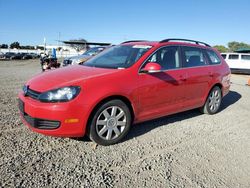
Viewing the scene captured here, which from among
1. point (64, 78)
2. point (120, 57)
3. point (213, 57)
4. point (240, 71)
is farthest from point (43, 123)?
point (240, 71)

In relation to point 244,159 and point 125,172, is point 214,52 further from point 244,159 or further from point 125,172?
point 125,172

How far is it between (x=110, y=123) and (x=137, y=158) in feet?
2.28

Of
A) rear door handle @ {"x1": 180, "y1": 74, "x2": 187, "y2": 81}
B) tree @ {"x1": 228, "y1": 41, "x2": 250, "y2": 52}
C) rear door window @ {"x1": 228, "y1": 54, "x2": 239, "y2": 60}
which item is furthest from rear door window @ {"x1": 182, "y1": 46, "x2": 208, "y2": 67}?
tree @ {"x1": 228, "y1": 41, "x2": 250, "y2": 52}

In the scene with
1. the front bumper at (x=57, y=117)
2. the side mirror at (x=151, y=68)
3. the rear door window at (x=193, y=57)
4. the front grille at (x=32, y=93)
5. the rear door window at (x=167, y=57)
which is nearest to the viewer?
the front bumper at (x=57, y=117)

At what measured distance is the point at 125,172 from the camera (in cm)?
299

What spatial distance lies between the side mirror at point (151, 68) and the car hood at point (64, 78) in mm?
499

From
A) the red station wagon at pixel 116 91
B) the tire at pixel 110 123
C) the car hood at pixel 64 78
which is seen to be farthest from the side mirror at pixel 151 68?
the tire at pixel 110 123

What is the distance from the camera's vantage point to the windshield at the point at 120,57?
4.14 meters

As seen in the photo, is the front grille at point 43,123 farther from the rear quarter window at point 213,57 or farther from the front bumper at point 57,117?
the rear quarter window at point 213,57

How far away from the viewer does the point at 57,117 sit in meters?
3.28

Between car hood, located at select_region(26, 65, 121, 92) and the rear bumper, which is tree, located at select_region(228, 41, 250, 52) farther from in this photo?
car hood, located at select_region(26, 65, 121, 92)

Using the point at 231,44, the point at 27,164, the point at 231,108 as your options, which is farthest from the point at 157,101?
the point at 231,44

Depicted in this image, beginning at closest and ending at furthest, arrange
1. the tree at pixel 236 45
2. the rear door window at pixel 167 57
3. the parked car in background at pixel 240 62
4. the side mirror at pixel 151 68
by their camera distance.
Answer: the side mirror at pixel 151 68, the rear door window at pixel 167 57, the parked car in background at pixel 240 62, the tree at pixel 236 45

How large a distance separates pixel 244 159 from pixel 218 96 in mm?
2663
